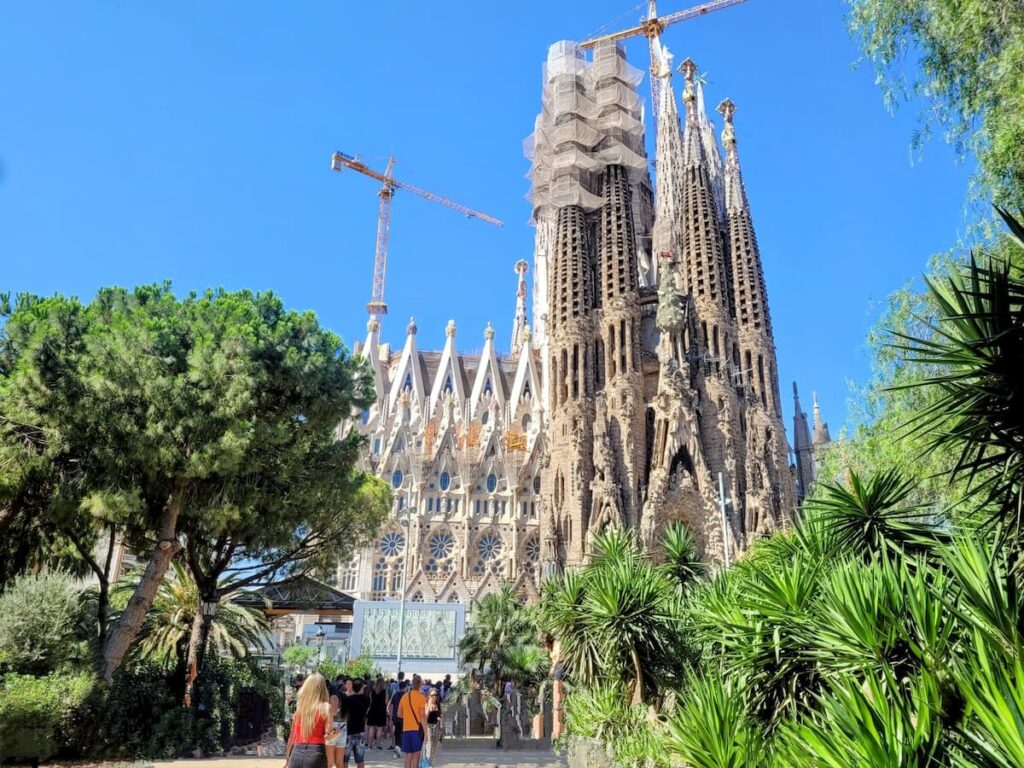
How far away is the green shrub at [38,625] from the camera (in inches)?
429

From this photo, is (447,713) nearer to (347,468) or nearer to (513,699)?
(513,699)

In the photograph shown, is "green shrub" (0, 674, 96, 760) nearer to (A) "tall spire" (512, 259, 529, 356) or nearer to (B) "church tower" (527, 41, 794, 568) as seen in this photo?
(B) "church tower" (527, 41, 794, 568)

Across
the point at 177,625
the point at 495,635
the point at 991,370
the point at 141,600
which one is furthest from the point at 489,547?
the point at 991,370

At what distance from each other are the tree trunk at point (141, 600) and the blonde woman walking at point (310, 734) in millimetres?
8557

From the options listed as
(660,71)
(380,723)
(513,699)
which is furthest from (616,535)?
(660,71)

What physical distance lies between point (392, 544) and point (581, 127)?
2670 centimetres

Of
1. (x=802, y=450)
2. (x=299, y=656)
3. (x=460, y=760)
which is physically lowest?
(x=460, y=760)

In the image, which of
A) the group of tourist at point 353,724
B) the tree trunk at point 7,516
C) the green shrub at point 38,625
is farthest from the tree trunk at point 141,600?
the group of tourist at point 353,724

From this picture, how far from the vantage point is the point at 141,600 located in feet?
42.0

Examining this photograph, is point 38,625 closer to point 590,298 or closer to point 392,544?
point 590,298

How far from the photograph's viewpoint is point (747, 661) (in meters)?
7.14

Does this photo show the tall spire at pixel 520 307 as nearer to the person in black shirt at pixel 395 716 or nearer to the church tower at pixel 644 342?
the church tower at pixel 644 342

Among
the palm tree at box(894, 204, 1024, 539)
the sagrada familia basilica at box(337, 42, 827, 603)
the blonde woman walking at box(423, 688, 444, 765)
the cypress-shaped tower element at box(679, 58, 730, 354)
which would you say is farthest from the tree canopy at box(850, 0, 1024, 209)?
the cypress-shaped tower element at box(679, 58, 730, 354)

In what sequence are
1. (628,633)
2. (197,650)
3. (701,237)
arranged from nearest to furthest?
(628,633) → (197,650) → (701,237)
